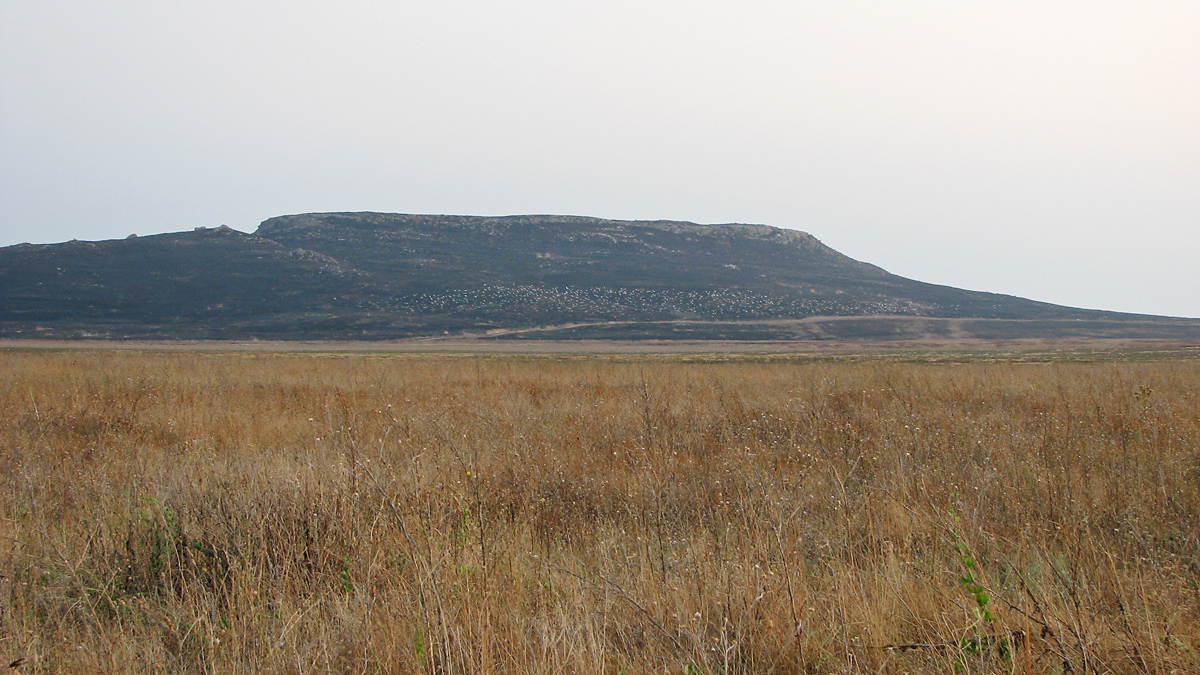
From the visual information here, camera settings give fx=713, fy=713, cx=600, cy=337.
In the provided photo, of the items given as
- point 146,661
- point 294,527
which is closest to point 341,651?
point 146,661

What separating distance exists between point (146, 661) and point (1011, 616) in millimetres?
3942

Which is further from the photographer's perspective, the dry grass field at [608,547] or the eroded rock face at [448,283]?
the eroded rock face at [448,283]

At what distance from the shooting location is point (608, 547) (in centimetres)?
470

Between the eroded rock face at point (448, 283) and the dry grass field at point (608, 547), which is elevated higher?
the eroded rock face at point (448, 283)

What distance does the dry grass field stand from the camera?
10.3 feet

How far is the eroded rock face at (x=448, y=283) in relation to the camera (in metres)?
79.5

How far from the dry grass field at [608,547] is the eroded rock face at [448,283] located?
68391 millimetres

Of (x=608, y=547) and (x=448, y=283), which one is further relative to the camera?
(x=448, y=283)

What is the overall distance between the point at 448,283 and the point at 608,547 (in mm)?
97621

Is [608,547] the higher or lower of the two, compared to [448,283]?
lower

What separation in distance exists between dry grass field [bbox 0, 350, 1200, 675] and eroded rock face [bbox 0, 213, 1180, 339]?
6839cm

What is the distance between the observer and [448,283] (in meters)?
99.6

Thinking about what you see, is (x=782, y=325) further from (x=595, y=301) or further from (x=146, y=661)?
(x=146, y=661)

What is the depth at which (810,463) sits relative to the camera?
7.38 metres
